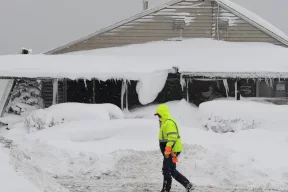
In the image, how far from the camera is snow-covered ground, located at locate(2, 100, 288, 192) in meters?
10.0

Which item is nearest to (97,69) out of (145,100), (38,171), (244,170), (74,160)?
(145,100)

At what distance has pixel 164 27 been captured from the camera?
23969mm

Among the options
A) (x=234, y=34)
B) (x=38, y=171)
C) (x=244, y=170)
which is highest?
(x=234, y=34)

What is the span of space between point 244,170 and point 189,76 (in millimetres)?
10625

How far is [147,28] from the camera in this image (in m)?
24.0

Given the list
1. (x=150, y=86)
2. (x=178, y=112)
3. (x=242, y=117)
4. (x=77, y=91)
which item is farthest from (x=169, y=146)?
(x=77, y=91)

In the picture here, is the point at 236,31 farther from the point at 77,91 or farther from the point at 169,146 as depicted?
the point at 169,146

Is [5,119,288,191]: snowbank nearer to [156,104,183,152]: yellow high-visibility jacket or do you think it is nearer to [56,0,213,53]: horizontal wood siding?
[156,104,183,152]: yellow high-visibility jacket

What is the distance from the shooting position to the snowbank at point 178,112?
18.5 meters

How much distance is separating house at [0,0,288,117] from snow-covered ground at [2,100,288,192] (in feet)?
17.9

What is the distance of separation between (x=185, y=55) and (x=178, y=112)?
3863 mm

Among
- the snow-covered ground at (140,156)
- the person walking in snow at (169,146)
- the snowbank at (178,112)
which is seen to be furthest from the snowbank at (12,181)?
the snowbank at (178,112)

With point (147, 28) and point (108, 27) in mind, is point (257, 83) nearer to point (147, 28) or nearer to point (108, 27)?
point (147, 28)

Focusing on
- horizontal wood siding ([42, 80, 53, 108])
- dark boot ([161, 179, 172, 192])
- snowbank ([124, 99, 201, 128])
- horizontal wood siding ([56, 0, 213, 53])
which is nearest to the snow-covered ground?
dark boot ([161, 179, 172, 192])
